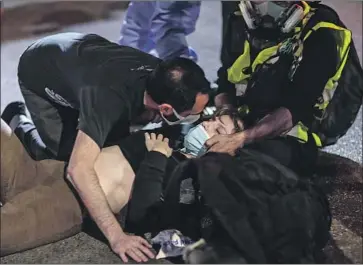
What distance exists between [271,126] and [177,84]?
0.52 ft

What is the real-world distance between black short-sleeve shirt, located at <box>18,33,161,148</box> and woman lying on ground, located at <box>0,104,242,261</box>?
39 millimetres

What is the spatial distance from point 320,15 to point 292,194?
0.29 meters

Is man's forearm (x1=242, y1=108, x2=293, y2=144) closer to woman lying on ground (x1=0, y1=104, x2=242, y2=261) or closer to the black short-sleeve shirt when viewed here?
woman lying on ground (x1=0, y1=104, x2=242, y2=261)

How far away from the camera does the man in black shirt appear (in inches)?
37.7

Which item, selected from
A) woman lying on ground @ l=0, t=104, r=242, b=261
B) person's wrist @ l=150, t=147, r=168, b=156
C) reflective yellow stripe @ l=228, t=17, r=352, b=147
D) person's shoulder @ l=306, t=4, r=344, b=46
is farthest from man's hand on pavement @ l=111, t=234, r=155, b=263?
person's shoulder @ l=306, t=4, r=344, b=46

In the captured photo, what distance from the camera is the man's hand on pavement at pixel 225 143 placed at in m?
0.96

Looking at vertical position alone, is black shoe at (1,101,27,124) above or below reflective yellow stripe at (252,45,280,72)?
below

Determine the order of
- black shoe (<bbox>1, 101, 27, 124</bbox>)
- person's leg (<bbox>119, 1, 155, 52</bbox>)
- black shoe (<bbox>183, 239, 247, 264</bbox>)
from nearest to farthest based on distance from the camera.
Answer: black shoe (<bbox>183, 239, 247, 264</bbox>), person's leg (<bbox>119, 1, 155, 52</bbox>), black shoe (<bbox>1, 101, 27, 124</bbox>)

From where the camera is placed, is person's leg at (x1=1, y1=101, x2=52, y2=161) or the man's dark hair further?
person's leg at (x1=1, y1=101, x2=52, y2=161)

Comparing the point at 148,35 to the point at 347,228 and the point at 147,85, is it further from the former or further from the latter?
the point at 347,228

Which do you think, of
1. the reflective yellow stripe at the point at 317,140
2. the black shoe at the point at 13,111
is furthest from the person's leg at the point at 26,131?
the reflective yellow stripe at the point at 317,140

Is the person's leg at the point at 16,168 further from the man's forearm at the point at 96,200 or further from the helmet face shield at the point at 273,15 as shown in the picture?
the helmet face shield at the point at 273,15

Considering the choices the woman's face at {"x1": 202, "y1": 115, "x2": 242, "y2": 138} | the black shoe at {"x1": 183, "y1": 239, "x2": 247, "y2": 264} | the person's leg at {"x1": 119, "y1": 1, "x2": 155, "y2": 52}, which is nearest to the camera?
the black shoe at {"x1": 183, "y1": 239, "x2": 247, "y2": 264}

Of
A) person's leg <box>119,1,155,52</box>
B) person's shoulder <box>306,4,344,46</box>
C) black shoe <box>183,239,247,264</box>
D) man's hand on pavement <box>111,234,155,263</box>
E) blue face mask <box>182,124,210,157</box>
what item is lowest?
man's hand on pavement <box>111,234,155,263</box>
